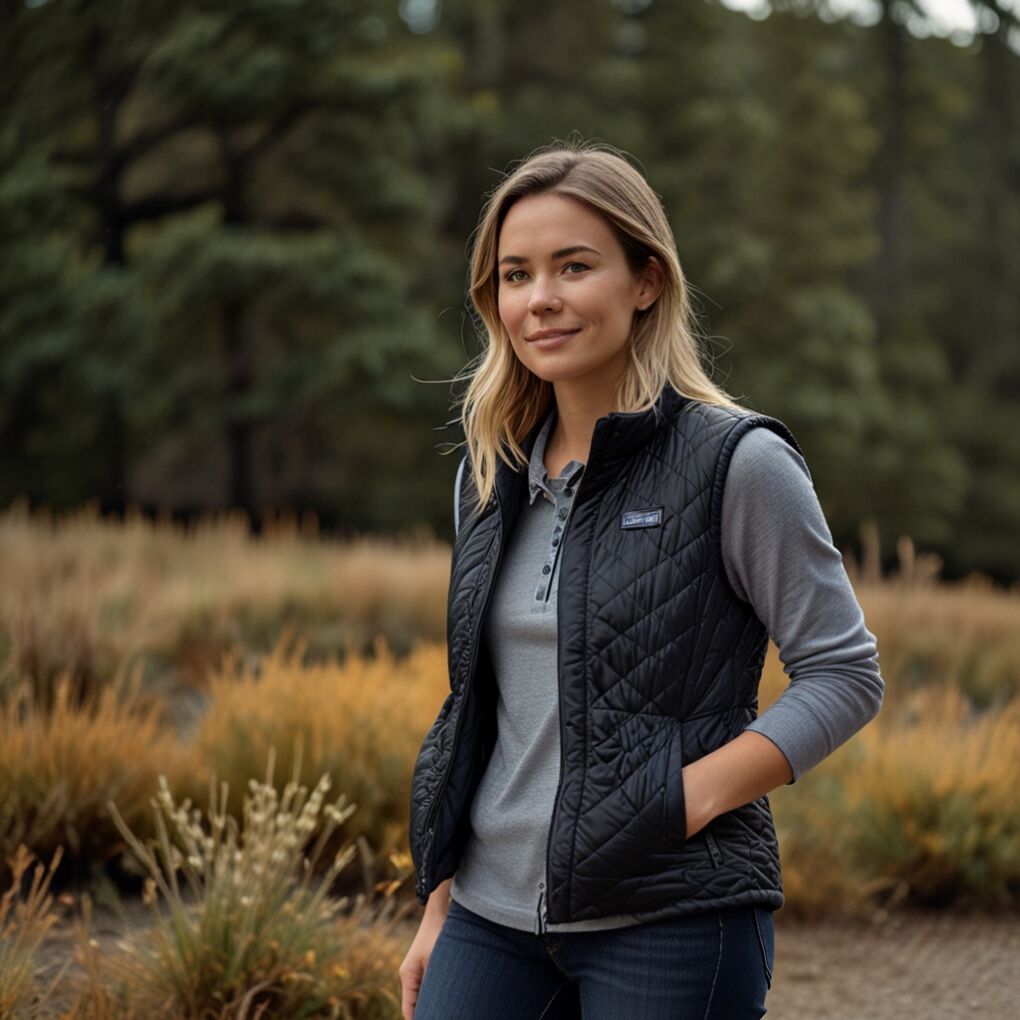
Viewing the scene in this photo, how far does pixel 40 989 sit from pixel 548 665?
6.84 ft

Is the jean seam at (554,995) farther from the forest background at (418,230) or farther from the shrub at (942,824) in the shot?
the forest background at (418,230)

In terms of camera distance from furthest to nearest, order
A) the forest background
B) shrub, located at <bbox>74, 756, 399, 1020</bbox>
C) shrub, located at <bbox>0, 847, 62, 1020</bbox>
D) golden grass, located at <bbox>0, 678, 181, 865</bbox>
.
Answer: the forest background
golden grass, located at <bbox>0, 678, 181, 865</bbox>
shrub, located at <bbox>74, 756, 399, 1020</bbox>
shrub, located at <bbox>0, 847, 62, 1020</bbox>

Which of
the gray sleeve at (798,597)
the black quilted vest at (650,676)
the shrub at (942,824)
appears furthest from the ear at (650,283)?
the shrub at (942,824)

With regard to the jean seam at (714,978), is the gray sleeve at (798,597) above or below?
above

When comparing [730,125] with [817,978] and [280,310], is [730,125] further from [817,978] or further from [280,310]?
[817,978]

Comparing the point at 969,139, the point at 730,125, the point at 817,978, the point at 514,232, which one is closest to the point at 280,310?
the point at 730,125

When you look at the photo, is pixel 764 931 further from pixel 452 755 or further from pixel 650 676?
pixel 452 755

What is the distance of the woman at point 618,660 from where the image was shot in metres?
1.84

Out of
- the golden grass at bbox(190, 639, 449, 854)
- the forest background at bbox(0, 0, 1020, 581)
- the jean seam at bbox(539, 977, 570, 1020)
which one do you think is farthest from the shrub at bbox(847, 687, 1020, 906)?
the forest background at bbox(0, 0, 1020, 581)

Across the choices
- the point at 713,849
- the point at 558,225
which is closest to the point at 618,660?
the point at 713,849

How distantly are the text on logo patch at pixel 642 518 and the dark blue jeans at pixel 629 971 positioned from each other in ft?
1.75

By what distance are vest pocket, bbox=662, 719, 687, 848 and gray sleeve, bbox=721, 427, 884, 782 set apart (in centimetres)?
12

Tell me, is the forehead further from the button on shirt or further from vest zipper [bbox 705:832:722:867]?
vest zipper [bbox 705:832:722:867]

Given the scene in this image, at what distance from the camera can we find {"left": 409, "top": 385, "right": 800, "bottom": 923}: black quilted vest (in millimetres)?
1836
